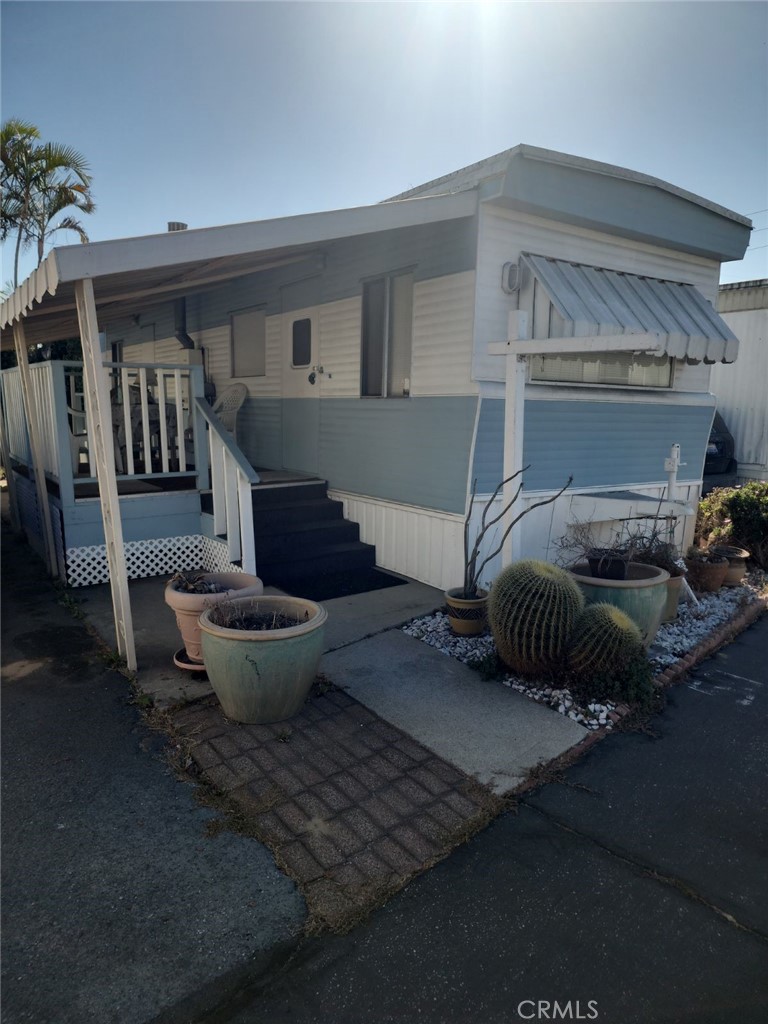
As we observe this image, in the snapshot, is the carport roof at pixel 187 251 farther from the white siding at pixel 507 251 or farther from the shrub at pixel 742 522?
the shrub at pixel 742 522

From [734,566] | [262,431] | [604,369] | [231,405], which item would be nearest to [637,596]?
[734,566]

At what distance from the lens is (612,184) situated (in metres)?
5.76

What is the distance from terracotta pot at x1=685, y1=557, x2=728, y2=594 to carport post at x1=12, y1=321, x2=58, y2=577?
6448mm

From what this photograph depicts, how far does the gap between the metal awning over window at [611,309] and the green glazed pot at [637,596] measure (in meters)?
1.61

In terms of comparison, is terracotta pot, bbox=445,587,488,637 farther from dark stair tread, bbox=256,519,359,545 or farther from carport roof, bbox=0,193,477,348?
carport roof, bbox=0,193,477,348

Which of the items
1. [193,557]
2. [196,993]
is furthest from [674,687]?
[193,557]

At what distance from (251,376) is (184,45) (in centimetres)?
356

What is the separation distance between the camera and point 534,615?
157 inches

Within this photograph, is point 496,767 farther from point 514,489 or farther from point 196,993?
point 514,489

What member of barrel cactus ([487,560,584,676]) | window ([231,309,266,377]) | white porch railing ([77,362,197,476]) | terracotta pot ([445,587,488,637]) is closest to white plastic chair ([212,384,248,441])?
window ([231,309,266,377])

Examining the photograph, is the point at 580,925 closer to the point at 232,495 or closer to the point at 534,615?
the point at 534,615

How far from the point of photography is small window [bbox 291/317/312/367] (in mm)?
7324

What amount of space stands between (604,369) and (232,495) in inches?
157

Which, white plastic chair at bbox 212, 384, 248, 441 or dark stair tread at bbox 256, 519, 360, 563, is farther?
white plastic chair at bbox 212, 384, 248, 441
